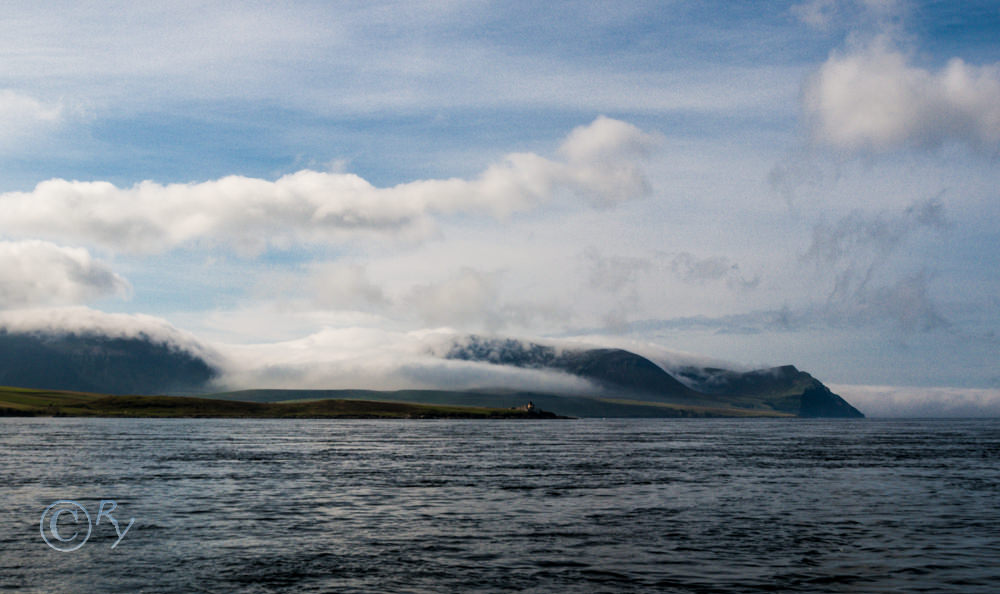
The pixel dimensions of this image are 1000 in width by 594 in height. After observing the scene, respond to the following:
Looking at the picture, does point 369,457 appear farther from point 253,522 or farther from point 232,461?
point 253,522

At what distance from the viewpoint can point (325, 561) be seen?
101 ft

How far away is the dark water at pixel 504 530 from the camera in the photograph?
2788cm

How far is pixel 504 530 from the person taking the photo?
1492 inches

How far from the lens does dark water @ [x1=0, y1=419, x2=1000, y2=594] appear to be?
27875 millimetres

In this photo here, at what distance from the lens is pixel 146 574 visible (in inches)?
1124

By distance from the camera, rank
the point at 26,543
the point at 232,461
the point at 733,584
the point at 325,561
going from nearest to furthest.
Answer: the point at 733,584
the point at 325,561
the point at 26,543
the point at 232,461

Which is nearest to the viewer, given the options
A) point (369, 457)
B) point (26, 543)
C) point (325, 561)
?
point (325, 561)

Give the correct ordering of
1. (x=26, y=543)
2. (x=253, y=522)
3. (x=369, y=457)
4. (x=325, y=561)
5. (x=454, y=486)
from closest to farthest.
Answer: (x=325, y=561) → (x=26, y=543) → (x=253, y=522) → (x=454, y=486) → (x=369, y=457)

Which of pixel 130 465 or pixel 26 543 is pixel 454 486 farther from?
pixel 130 465

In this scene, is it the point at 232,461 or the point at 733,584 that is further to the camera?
the point at 232,461

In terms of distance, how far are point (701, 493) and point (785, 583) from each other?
88.8 feet

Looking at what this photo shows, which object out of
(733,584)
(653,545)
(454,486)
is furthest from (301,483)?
(733,584)

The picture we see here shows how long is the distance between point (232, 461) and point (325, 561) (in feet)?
181

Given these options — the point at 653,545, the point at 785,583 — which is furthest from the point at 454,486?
the point at 785,583
